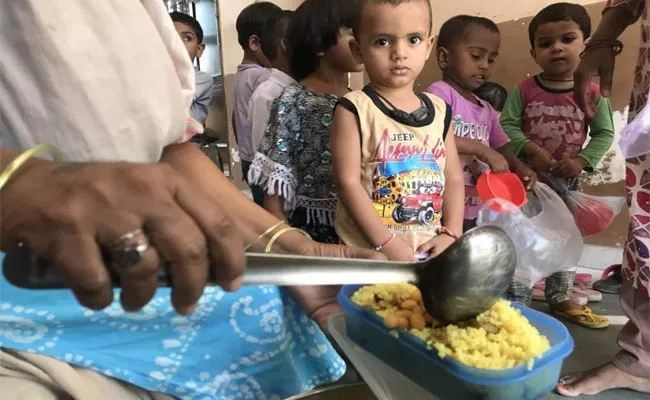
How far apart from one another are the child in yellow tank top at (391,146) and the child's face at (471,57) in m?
0.52

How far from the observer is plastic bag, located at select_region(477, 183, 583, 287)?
47.8 inches

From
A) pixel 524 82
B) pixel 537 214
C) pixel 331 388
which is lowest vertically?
pixel 537 214

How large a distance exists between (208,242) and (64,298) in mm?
256

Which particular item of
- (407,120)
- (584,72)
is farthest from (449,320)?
(584,72)

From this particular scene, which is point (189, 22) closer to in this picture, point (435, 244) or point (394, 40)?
point (394, 40)

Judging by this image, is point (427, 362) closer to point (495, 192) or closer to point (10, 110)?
point (10, 110)

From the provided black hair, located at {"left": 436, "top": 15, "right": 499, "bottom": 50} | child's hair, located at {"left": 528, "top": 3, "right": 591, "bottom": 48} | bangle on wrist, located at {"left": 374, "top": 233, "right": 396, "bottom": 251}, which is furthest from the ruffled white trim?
child's hair, located at {"left": 528, "top": 3, "right": 591, "bottom": 48}

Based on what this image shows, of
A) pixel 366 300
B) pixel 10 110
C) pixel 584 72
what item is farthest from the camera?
pixel 584 72

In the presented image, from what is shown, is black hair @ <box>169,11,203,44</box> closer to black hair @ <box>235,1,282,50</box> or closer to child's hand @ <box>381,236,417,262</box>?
black hair @ <box>235,1,282,50</box>

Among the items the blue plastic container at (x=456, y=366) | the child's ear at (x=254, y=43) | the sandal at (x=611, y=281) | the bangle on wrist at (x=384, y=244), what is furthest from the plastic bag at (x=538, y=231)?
the child's ear at (x=254, y=43)

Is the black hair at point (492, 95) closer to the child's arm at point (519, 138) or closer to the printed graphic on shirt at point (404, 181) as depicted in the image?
the child's arm at point (519, 138)

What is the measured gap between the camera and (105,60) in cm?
49

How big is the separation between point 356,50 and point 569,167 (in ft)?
2.51

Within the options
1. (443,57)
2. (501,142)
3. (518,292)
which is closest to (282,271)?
(518,292)
